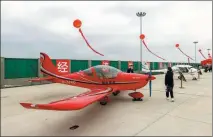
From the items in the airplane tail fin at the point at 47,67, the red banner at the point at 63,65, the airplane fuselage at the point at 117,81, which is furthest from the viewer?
the red banner at the point at 63,65

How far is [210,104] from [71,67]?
Answer: 1469 centimetres

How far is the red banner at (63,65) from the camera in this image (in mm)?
18484

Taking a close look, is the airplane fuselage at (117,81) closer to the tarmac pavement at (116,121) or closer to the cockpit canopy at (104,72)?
the cockpit canopy at (104,72)

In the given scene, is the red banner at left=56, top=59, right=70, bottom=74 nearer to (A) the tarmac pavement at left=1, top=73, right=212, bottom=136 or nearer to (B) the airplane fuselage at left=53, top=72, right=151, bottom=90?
(B) the airplane fuselage at left=53, top=72, right=151, bottom=90

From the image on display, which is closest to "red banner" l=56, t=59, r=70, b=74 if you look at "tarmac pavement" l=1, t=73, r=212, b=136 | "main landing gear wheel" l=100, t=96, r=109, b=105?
"tarmac pavement" l=1, t=73, r=212, b=136

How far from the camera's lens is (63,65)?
18891 millimetres

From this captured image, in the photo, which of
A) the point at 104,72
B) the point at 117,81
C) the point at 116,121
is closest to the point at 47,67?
the point at 104,72

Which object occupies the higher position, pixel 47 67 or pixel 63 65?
pixel 63 65

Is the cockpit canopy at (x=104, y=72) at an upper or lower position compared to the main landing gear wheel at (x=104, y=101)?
upper

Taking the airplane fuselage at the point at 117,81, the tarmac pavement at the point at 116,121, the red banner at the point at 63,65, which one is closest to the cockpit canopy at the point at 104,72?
the airplane fuselage at the point at 117,81

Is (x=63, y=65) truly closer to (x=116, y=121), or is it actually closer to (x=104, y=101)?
(x=104, y=101)

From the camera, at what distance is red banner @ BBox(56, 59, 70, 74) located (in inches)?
728

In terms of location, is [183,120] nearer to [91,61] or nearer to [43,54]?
[43,54]

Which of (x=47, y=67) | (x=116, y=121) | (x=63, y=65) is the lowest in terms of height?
(x=116, y=121)
